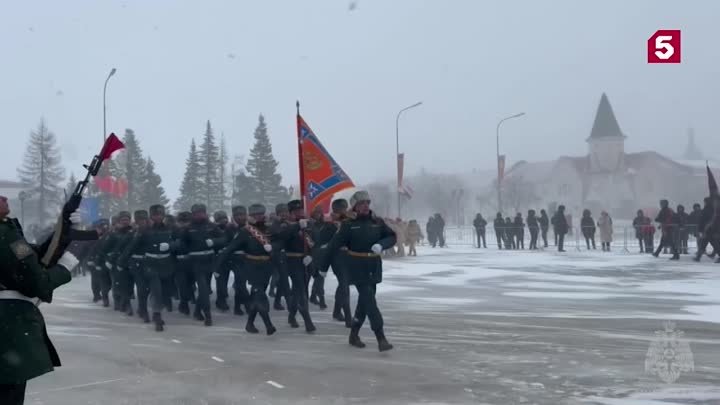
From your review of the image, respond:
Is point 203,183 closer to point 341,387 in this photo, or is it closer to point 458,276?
point 458,276

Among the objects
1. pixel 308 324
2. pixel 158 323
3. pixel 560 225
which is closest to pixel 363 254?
pixel 308 324

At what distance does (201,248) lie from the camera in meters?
14.7

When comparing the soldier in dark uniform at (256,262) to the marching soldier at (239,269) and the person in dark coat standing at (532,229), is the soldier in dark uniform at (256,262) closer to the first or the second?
the marching soldier at (239,269)

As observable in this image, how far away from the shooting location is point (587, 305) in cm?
1590

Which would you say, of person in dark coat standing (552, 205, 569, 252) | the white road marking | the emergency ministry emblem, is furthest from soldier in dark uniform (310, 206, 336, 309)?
person in dark coat standing (552, 205, 569, 252)

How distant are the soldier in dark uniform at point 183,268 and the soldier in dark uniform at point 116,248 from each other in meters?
0.93

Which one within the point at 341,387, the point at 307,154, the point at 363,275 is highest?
the point at 307,154

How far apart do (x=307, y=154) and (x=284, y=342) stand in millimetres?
7394

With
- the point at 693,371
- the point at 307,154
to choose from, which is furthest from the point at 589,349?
the point at 307,154

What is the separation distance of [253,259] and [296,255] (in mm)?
1140

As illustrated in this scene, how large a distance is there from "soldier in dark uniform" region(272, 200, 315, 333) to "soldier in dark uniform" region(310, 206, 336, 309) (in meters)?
0.29

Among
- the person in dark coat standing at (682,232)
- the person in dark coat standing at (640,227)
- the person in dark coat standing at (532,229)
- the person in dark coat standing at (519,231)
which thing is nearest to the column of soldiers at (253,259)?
the person in dark coat standing at (682,232)

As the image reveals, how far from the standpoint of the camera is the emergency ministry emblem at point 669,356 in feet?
29.5

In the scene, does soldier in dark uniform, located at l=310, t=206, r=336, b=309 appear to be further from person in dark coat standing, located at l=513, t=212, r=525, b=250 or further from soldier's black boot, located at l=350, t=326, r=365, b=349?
person in dark coat standing, located at l=513, t=212, r=525, b=250
